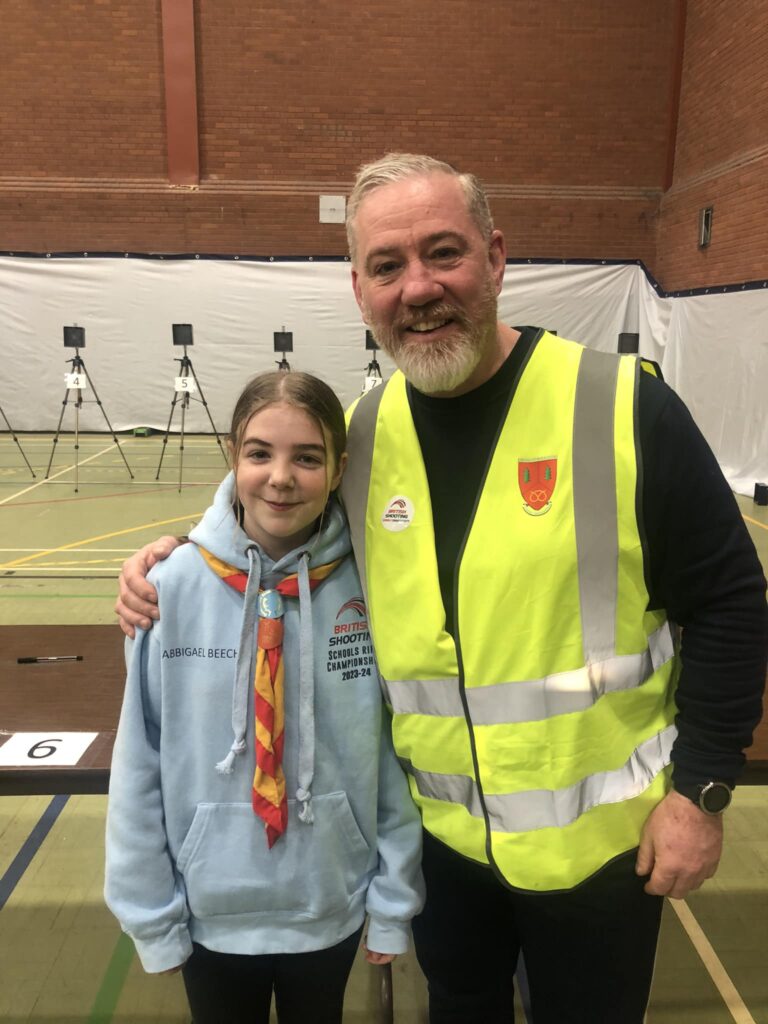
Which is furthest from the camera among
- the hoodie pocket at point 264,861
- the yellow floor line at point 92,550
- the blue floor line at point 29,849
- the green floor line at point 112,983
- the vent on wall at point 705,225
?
the vent on wall at point 705,225

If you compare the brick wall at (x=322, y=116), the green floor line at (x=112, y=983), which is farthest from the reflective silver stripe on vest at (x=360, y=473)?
the brick wall at (x=322, y=116)

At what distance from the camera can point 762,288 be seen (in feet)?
24.6

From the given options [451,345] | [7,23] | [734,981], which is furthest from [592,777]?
[7,23]

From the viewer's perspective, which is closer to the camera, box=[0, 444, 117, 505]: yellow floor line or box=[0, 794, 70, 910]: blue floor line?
box=[0, 794, 70, 910]: blue floor line

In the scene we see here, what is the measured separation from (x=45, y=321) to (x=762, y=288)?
31.5 ft

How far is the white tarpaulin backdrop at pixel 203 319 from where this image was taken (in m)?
10.6

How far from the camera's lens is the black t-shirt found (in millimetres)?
1008

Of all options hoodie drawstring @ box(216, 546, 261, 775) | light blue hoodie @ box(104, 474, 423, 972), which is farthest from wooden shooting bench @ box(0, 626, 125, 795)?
hoodie drawstring @ box(216, 546, 261, 775)

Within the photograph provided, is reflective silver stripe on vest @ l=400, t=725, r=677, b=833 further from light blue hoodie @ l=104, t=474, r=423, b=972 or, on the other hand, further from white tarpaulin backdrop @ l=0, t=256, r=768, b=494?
white tarpaulin backdrop @ l=0, t=256, r=768, b=494

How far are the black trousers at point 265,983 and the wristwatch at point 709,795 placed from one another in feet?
1.98

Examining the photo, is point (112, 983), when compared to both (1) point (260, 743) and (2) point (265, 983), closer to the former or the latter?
(2) point (265, 983)

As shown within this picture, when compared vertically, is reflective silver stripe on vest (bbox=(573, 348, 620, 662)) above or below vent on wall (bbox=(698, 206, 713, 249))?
below

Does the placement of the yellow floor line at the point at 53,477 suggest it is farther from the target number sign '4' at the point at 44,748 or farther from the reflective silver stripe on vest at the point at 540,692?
the reflective silver stripe on vest at the point at 540,692

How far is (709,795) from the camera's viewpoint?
103cm
